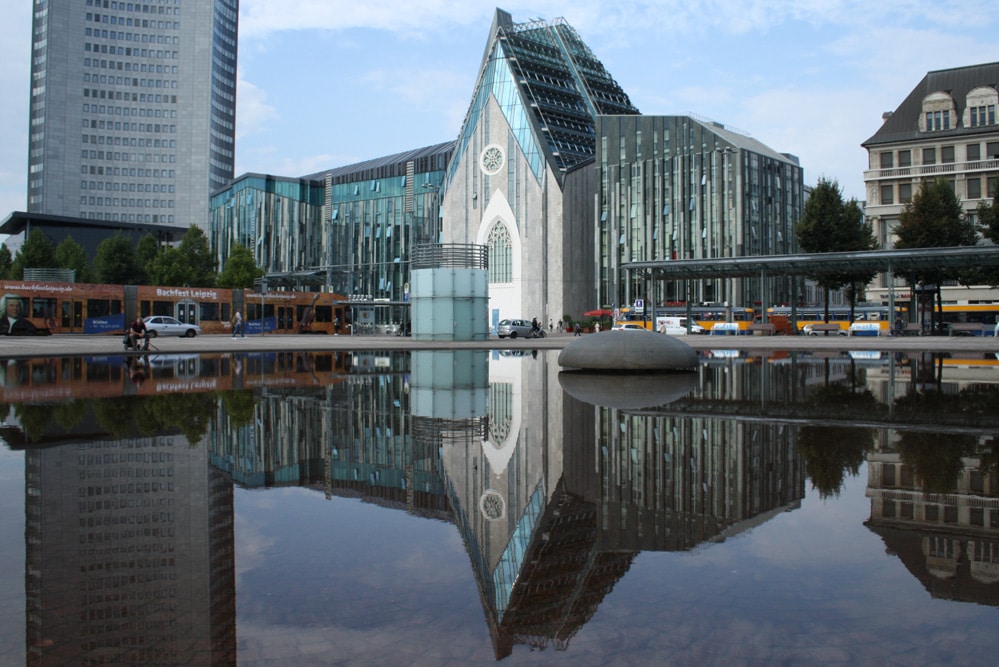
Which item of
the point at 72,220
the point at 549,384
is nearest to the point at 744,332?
the point at 549,384

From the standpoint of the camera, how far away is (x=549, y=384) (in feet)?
59.3

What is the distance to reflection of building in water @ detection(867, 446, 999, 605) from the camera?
4484mm

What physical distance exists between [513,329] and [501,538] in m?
56.9

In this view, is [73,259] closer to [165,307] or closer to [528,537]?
[165,307]

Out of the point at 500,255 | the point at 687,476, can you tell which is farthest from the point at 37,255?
the point at 687,476

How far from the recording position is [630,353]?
65.7 ft

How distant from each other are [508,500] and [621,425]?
438 centimetres

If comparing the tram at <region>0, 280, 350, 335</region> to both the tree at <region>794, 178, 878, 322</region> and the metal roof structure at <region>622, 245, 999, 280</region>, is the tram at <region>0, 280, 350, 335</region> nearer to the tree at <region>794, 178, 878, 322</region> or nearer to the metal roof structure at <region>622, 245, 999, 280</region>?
the metal roof structure at <region>622, 245, 999, 280</region>

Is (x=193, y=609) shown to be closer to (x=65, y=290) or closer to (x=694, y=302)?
(x=65, y=290)

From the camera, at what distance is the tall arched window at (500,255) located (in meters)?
94.0

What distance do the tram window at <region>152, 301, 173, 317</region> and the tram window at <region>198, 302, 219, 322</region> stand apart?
294cm

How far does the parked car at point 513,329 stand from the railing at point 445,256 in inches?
510

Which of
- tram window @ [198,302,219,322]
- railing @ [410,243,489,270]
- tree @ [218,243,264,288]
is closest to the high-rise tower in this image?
tree @ [218,243,264,288]

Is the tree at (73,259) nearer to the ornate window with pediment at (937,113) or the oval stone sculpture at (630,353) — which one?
the ornate window with pediment at (937,113)
